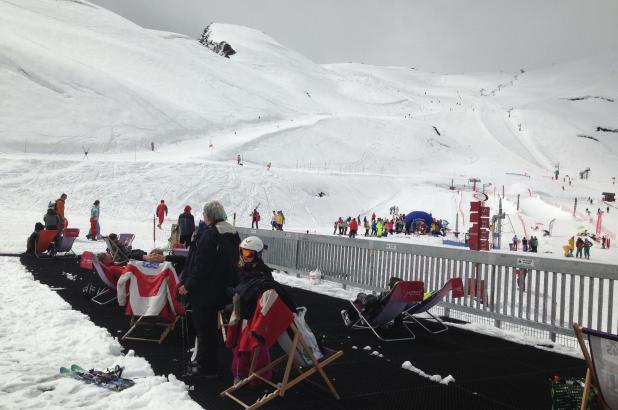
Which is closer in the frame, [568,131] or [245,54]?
[568,131]

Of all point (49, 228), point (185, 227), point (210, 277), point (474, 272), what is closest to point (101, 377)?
point (210, 277)

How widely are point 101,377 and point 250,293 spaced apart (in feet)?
5.72

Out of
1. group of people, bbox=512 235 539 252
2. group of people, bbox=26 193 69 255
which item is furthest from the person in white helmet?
group of people, bbox=512 235 539 252

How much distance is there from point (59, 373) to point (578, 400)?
15.5ft

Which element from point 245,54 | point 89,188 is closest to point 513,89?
point 245,54

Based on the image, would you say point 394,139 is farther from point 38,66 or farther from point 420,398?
point 420,398

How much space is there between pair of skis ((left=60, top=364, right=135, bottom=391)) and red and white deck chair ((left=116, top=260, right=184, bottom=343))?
143cm

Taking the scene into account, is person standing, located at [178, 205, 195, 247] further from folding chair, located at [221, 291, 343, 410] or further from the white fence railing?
folding chair, located at [221, 291, 343, 410]

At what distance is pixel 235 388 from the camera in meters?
4.61

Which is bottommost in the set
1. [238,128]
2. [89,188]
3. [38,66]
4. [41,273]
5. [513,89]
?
[41,273]

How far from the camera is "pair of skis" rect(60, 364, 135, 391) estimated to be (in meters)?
4.73

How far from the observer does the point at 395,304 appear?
702 cm

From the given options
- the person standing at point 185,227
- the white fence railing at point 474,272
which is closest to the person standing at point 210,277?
the white fence railing at point 474,272

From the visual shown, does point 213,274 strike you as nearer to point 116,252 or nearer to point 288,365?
point 288,365
